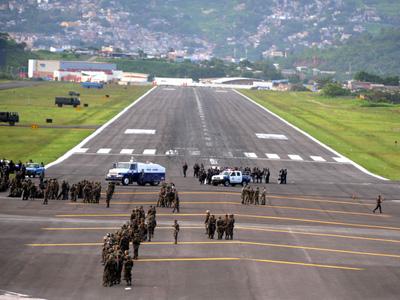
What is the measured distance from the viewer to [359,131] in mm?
148625

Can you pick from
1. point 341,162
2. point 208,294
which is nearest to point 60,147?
point 341,162

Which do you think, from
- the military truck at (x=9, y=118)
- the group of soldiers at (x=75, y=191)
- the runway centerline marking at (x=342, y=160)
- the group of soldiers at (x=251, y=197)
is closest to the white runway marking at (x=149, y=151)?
the runway centerline marking at (x=342, y=160)

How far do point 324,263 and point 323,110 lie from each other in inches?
5607

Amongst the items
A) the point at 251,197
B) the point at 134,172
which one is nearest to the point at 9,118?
the point at 134,172

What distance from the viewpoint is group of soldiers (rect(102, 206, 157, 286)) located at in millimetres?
45719

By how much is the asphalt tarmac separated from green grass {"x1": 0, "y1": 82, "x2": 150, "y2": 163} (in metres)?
4.17

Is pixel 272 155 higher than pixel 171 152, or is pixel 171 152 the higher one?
pixel 272 155

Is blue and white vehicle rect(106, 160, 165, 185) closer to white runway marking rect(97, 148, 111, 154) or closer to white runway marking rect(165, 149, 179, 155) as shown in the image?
white runway marking rect(97, 148, 111, 154)

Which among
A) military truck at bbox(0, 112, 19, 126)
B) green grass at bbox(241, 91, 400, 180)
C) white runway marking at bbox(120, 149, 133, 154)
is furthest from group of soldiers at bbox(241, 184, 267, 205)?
military truck at bbox(0, 112, 19, 126)

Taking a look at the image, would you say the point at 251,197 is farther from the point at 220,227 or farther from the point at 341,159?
the point at 341,159

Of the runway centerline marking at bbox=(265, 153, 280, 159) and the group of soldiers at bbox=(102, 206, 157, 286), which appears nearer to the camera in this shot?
the group of soldiers at bbox=(102, 206, 157, 286)

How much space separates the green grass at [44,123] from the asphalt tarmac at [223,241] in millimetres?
4170

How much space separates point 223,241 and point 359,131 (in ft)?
308

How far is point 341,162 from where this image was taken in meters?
110
